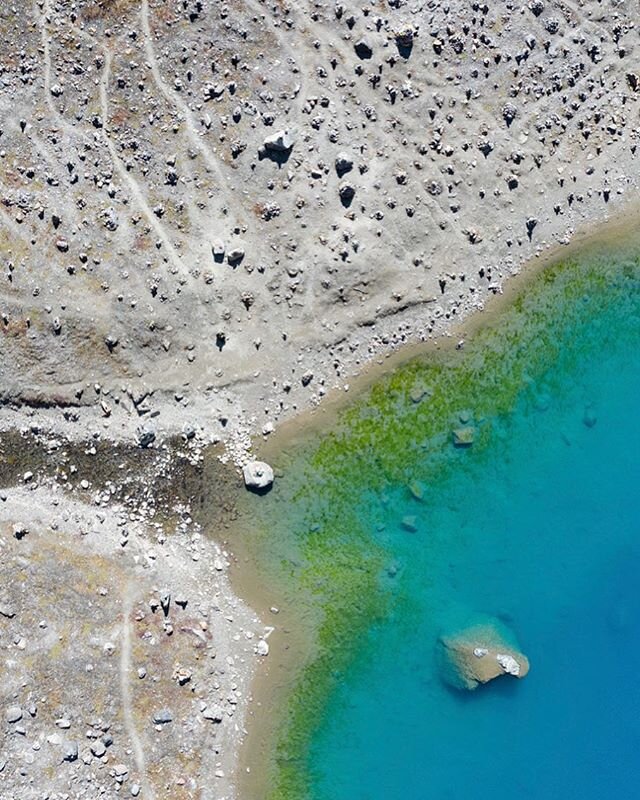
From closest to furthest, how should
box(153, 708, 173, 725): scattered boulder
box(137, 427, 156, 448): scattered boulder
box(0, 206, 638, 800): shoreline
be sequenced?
box(153, 708, 173, 725): scattered boulder
box(137, 427, 156, 448): scattered boulder
box(0, 206, 638, 800): shoreline

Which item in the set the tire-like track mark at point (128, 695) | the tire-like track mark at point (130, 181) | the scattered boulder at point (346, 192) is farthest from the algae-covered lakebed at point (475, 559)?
the tire-like track mark at point (130, 181)

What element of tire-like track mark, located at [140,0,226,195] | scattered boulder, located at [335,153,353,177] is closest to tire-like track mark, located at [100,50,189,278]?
tire-like track mark, located at [140,0,226,195]

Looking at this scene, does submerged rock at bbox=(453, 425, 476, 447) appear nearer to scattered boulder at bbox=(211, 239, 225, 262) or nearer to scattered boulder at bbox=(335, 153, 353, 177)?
scattered boulder at bbox=(335, 153, 353, 177)

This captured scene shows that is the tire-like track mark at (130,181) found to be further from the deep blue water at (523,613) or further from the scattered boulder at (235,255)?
the deep blue water at (523,613)

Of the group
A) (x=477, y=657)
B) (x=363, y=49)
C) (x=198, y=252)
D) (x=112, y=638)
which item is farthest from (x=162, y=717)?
(x=363, y=49)

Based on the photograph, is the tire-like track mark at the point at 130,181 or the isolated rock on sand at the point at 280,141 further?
the isolated rock on sand at the point at 280,141
